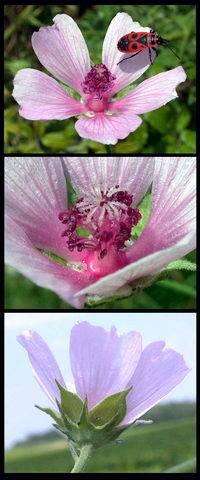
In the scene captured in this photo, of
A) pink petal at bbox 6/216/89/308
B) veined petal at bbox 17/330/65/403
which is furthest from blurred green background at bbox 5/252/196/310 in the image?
veined petal at bbox 17/330/65/403

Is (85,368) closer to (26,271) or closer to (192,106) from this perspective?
→ (26,271)

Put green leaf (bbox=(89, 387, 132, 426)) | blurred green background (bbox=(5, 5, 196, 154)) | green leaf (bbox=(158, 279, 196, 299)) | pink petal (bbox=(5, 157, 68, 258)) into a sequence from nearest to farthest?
green leaf (bbox=(89, 387, 132, 426))
pink petal (bbox=(5, 157, 68, 258))
green leaf (bbox=(158, 279, 196, 299))
blurred green background (bbox=(5, 5, 196, 154))

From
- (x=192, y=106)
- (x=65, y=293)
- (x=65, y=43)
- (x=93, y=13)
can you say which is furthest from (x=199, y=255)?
(x=93, y=13)

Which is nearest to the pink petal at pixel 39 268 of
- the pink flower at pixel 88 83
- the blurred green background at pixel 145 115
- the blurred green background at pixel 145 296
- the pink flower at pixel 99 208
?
the pink flower at pixel 99 208

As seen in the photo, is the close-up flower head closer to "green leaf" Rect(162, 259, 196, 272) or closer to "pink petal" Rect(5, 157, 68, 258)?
"green leaf" Rect(162, 259, 196, 272)

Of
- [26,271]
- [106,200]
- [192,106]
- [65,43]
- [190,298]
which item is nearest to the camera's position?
[26,271]

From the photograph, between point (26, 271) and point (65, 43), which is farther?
point (65, 43)

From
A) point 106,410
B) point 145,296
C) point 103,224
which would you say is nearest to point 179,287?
point 145,296

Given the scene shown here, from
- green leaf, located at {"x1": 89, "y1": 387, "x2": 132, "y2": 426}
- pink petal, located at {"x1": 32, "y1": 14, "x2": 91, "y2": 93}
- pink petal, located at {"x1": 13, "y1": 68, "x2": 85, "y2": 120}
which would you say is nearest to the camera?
green leaf, located at {"x1": 89, "y1": 387, "x2": 132, "y2": 426}
